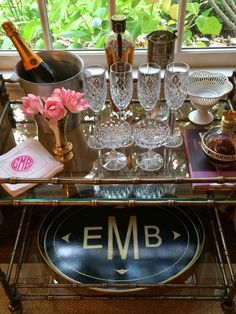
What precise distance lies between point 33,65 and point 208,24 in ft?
2.23

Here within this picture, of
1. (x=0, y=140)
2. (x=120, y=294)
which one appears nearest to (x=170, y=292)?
(x=120, y=294)

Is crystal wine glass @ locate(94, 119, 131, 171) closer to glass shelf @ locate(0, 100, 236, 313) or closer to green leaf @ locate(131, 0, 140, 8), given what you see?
glass shelf @ locate(0, 100, 236, 313)

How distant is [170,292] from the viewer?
3.81ft

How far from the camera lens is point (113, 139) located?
1.05m

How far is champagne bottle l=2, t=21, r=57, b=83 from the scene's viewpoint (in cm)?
108

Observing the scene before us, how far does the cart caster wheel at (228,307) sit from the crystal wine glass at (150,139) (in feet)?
1.49

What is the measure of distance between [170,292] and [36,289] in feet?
1.39

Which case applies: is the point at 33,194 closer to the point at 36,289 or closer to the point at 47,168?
the point at 47,168

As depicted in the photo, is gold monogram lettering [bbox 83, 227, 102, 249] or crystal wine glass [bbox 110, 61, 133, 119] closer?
crystal wine glass [bbox 110, 61, 133, 119]

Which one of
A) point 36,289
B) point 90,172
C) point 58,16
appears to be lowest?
point 36,289

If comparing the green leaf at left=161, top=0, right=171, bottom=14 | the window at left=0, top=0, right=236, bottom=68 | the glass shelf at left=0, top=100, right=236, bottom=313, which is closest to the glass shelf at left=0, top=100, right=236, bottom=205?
the glass shelf at left=0, top=100, right=236, bottom=313

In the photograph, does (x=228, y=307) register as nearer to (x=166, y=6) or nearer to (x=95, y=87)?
(x=95, y=87)

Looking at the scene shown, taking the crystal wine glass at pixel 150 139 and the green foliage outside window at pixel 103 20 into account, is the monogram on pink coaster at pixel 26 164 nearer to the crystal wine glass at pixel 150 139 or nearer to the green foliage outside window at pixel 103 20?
the crystal wine glass at pixel 150 139

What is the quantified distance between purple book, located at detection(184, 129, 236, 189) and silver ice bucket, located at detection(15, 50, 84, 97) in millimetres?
361
